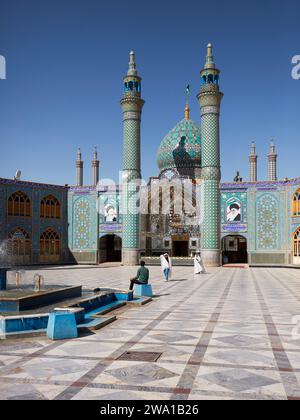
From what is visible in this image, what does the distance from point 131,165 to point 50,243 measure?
7.08 metres

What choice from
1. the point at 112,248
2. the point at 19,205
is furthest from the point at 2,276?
the point at 112,248

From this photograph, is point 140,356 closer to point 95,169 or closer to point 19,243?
point 19,243

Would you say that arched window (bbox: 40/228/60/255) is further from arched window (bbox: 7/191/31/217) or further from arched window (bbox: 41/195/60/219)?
arched window (bbox: 7/191/31/217)

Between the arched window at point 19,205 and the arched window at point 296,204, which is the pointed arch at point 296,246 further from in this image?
the arched window at point 19,205

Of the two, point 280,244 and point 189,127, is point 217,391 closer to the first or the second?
point 280,244

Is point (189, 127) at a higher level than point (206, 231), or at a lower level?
higher

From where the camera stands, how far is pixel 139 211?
2636 centimetres

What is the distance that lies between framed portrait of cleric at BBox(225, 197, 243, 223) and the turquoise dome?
211 inches

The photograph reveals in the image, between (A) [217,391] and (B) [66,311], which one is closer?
(A) [217,391]

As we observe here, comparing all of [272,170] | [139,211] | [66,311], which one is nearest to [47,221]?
[139,211]

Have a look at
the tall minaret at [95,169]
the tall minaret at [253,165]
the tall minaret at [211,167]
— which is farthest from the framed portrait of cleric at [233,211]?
the tall minaret at [95,169]

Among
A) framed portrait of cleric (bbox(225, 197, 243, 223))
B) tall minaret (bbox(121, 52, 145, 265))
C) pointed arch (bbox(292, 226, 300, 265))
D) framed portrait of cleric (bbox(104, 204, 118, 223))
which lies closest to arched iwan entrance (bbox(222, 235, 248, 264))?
framed portrait of cleric (bbox(225, 197, 243, 223))

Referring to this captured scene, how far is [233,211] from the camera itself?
25719mm
